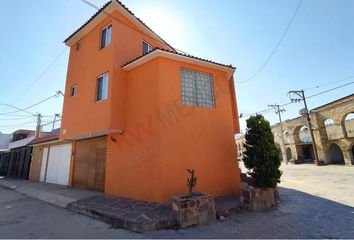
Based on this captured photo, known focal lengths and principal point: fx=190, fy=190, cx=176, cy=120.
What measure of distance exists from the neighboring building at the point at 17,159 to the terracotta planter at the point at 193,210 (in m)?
20.7

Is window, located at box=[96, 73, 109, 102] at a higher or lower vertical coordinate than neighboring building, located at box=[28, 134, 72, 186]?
higher

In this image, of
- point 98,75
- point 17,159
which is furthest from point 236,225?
point 17,159

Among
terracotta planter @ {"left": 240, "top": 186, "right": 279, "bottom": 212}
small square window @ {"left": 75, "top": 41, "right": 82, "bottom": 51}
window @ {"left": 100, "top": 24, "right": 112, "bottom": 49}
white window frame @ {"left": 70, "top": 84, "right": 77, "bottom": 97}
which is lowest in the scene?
terracotta planter @ {"left": 240, "top": 186, "right": 279, "bottom": 212}

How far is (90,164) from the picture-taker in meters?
10.9

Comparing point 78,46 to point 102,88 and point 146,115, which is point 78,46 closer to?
point 102,88

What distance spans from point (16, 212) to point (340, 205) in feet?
40.8

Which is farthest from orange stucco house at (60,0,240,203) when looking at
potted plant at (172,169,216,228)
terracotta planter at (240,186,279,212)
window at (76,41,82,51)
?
potted plant at (172,169,216,228)

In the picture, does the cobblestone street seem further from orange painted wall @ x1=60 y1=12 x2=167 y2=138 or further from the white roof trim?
the white roof trim

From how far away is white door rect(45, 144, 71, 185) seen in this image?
13.6 m

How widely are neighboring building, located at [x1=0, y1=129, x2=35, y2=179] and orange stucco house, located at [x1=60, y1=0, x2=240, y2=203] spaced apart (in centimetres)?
1343

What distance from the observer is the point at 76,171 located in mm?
11961

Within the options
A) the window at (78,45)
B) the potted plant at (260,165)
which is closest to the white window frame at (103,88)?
the window at (78,45)

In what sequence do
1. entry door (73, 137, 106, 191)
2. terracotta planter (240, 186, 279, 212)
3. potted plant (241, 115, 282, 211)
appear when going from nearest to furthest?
terracotta planter (240, 186, 279, 212) → potted plant (241, 115, 282, 211) → entry door (73, 137, 106, 191)

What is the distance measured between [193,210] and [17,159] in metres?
25.5
